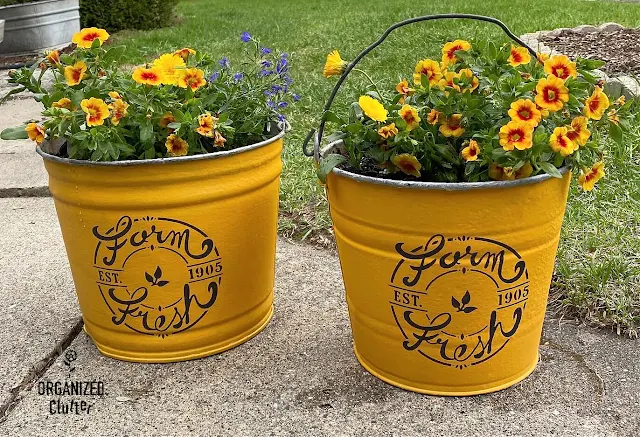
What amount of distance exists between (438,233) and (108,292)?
861mm

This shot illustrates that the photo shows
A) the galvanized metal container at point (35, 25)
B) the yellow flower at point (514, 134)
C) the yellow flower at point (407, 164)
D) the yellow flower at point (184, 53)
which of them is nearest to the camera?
the yellow flower at point (514, 134)

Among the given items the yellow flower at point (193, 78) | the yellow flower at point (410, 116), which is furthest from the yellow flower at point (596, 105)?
the yellow flower at point (193, 78)

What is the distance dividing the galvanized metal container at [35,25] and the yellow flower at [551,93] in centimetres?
633

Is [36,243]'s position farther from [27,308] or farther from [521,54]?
[521,54]

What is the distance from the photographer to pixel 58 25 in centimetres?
709

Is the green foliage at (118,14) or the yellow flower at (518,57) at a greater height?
the yellow flower at (518,57)

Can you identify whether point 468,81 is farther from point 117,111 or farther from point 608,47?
point 608,47

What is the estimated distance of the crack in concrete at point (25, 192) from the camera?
3.25 m

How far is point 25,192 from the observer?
3256mm

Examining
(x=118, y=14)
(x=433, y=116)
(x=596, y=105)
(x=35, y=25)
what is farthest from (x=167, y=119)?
(x=118, y=14)

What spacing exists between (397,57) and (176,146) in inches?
149

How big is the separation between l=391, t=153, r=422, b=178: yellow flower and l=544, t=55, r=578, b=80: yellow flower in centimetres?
35

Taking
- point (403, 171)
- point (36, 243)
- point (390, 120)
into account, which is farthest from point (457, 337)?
point (36, 243)

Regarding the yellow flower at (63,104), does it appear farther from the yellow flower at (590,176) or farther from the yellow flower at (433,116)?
the yellow flower at (590,176)
